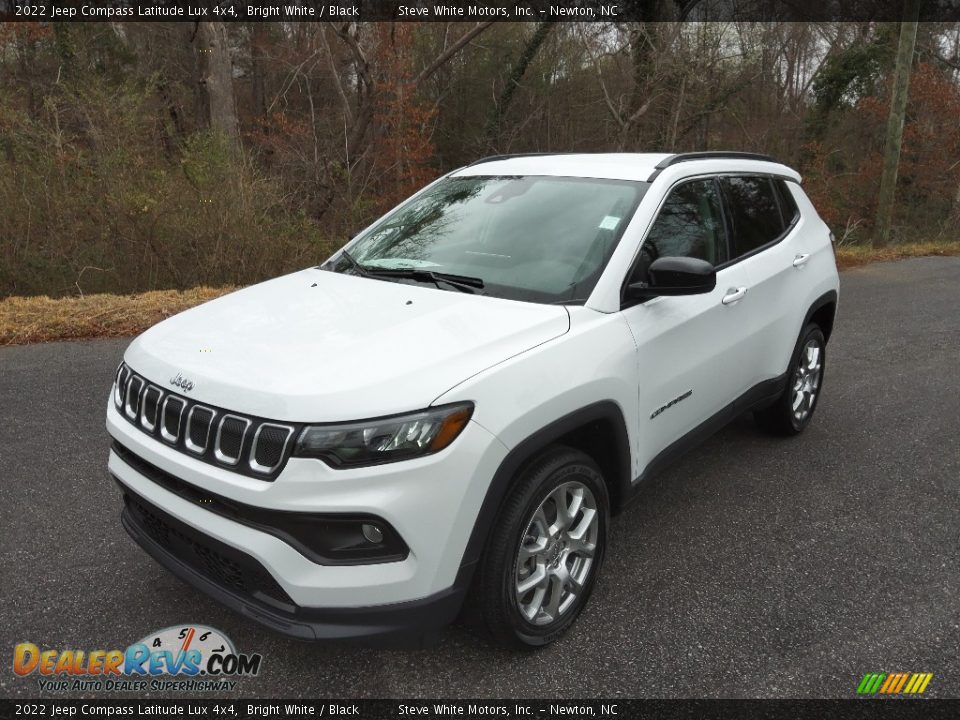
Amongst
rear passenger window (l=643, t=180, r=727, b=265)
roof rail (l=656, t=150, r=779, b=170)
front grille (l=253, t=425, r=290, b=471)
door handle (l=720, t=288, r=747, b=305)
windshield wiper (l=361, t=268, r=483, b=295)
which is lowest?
front grille (l=253, t=425, r=290, b=471)

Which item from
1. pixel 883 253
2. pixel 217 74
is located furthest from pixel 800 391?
pixel 217 74

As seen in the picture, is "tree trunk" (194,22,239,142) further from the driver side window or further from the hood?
the hood

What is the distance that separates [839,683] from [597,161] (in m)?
2.55

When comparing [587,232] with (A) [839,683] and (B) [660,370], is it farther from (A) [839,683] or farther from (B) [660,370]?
(A) [839,683]

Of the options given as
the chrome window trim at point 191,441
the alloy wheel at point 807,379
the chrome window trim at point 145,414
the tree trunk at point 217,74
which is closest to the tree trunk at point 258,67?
the tree trunk at point 217,74

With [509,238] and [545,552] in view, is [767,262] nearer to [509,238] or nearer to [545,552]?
[509,238]

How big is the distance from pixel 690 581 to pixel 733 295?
1.39 metres

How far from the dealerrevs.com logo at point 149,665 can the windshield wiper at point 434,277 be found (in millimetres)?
1633

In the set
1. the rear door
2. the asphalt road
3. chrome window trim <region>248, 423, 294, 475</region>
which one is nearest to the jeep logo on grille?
chrome window trim <region>248, 423, 294, 475</region>

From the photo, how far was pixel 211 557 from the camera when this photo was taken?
7.59ft

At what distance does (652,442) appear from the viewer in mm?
3037

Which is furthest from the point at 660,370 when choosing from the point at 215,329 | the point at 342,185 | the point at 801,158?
the point at 801,158

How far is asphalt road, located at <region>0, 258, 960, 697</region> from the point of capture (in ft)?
8.28

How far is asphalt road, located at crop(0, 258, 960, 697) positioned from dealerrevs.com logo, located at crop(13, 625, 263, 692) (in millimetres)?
47
